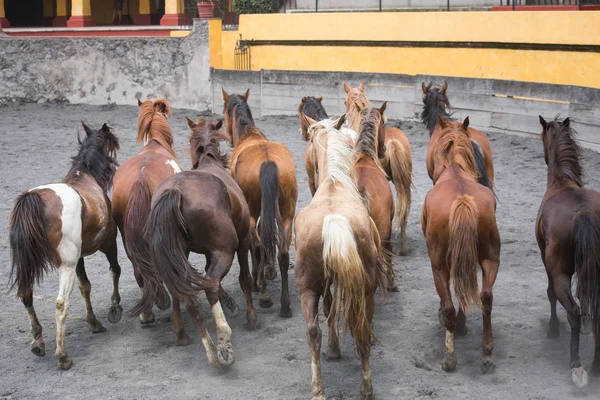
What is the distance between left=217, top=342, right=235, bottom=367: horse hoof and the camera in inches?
235

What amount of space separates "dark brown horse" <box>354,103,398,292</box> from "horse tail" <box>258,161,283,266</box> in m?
0.79

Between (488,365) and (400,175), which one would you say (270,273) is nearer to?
(400,175)

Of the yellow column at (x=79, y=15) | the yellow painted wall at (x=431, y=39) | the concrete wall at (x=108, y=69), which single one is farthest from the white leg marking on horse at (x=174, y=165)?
the yellow column at (x=79, y=15)

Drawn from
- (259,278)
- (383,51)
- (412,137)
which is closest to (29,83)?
(383,51)

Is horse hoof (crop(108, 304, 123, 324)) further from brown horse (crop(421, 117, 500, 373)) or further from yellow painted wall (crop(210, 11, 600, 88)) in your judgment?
yellow painted wall (crop(210, 11, 600, 88))

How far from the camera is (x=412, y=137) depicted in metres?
15.3

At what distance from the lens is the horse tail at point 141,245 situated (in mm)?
6496

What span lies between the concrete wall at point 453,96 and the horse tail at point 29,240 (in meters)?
9.44

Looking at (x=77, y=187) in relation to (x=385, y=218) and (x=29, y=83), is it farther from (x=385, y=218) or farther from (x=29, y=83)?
(x=29, y=83)

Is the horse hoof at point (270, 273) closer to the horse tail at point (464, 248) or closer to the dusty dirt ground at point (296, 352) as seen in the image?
the dusty dirt ground at point (296, 352)

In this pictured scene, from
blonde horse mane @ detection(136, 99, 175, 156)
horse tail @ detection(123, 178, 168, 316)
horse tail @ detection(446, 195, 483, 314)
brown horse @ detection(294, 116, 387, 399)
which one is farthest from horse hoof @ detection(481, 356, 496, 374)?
blonde horse mane @ detection(136, 99, 175, 156)

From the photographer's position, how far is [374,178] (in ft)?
23.2

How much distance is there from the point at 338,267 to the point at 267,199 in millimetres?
2144

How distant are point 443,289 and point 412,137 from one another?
9496 millimetres
